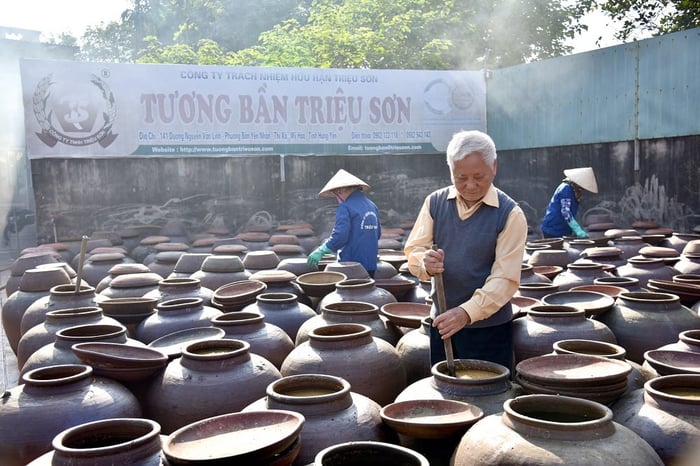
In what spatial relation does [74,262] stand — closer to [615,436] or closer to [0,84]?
[615,436]

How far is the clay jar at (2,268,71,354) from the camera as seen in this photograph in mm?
6047

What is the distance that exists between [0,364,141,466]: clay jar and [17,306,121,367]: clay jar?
1.20m

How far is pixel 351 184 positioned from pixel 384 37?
40.6 feet

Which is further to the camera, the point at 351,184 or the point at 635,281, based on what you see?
the point at 351,184

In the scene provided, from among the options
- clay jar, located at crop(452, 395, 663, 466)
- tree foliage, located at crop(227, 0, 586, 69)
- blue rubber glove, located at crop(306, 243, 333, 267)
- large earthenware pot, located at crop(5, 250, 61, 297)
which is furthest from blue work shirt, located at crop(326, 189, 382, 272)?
tree foliage, located at crop(227, 0, 586, 69)

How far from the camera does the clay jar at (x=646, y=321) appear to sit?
4105mm

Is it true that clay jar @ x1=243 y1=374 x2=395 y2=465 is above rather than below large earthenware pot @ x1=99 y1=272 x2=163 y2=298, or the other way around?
below

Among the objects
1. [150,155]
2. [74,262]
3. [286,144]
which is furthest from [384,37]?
[74,262]

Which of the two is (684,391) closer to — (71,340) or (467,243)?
(467,243)

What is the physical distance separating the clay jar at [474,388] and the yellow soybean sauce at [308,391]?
1.15ft

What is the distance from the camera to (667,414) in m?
2.63

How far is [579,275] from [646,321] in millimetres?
1631

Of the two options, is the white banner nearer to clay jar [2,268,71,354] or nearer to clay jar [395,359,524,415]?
clay jar [2,268,71,354]

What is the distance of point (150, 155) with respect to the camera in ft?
38.7
